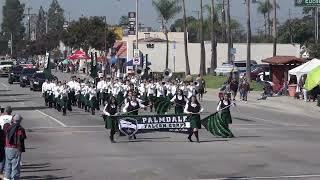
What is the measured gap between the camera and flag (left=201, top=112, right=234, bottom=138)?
25172 mm

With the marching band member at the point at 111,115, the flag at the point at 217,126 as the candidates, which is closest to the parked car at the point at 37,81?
the flag at the point at 217,126

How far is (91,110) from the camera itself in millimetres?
36812

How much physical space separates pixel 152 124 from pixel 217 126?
7.40 ft

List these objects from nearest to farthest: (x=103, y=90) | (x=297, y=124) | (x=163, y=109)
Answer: (x=297, y=124)
(x=163, y=109)
(x=103, y=90)

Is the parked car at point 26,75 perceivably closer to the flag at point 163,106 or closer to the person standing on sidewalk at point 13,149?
the flag at point 163,106

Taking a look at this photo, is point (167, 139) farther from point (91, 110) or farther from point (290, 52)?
point (290, 52)

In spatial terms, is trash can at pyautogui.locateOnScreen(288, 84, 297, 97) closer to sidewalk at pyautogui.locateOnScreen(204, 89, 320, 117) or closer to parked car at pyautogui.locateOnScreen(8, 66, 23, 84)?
sidewalk at pyautogui.locateOnScreen(204, 89, 320, 117)

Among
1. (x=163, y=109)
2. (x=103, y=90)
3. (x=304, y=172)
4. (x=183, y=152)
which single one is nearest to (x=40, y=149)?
(x=183, y=152)

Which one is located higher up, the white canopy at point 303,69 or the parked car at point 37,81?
the white canopy at point 303,69

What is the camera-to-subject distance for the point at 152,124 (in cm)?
2503

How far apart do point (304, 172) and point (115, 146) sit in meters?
7.71

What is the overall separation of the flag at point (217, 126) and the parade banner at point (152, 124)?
46.9 inches

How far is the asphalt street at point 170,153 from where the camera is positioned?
16438mm

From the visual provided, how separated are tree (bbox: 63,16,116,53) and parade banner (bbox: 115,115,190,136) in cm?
→ 7155
